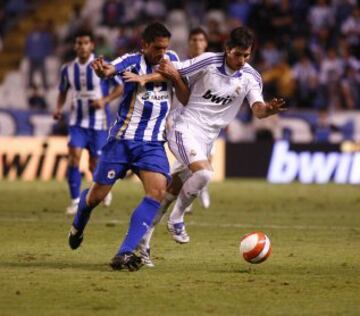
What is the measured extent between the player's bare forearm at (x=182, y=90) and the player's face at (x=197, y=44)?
13.9 feet

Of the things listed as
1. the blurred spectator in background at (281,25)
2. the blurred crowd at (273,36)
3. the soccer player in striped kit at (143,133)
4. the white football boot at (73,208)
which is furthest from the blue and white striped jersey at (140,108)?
the blurred spectator in background at (281,25)

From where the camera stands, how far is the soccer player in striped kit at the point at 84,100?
618 inches

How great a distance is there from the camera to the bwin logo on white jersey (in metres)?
10.8

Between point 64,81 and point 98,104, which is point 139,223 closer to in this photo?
point 98,104

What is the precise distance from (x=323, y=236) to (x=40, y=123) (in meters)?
13.0

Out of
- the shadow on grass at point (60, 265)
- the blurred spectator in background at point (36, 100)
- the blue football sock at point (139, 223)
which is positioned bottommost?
the blurred spectator in background at point (36, 100)

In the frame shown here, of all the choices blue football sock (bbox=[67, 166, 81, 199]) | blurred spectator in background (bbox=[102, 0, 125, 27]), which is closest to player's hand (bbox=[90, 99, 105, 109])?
blue football sock (bbox=[67, 166, 81, 199])

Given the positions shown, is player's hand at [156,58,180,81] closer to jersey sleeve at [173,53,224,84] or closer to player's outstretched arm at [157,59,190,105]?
player's outstretched arm at [157,59,190,105]

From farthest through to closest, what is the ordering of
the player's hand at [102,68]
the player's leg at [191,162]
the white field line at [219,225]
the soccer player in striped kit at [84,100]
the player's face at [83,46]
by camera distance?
the soccer player in striped kit at [84,100], the player's face at [83,46], the white field line at [219,225], the player's leg at [191,162], the player's hand at [102,68]

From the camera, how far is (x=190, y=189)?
10742 millimetres

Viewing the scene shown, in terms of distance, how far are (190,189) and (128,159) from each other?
3.65 ft

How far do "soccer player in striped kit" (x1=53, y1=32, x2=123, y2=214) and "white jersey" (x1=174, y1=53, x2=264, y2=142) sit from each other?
4704 mm

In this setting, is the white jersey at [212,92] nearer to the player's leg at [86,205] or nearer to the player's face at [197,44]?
the player's leg at [86,205]

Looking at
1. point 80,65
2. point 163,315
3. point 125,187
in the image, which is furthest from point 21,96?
point 163,315
